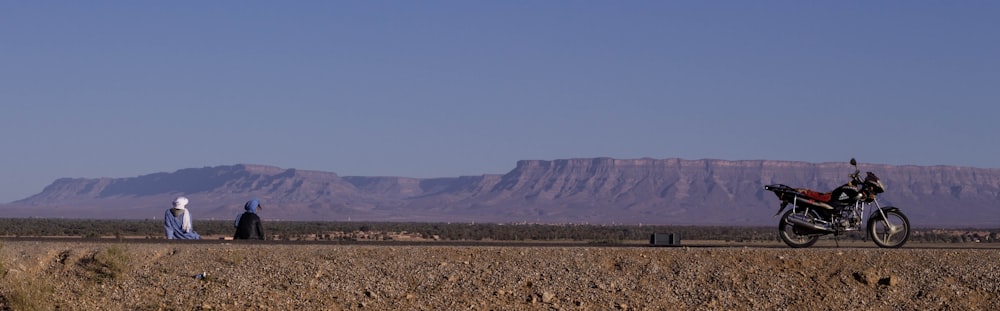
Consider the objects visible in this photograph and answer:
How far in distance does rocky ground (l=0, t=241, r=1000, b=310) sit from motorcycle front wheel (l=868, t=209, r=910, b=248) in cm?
280

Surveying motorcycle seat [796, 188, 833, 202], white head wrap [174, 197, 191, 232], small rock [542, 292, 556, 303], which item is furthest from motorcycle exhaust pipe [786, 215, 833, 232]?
white head wrap [174, 197, 191, 232]

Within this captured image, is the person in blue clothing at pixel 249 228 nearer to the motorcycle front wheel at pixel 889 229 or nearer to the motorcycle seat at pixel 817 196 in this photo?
the motorcycle seat at pixel 817 196

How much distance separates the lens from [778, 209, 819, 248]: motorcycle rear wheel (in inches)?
928

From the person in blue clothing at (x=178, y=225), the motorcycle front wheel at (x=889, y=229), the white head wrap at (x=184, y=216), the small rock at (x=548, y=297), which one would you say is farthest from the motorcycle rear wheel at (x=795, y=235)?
the white head wrap at (x=184, y=216)

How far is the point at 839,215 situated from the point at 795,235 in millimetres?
829

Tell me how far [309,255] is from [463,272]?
2454 millimetres

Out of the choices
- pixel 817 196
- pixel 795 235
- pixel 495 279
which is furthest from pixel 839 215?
pixel 495 279

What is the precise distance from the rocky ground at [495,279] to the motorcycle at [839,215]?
265 cm

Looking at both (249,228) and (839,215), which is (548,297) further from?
(249,228)

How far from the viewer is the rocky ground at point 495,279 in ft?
60.7

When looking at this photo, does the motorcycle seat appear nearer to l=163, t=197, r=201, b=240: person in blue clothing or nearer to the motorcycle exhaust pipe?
the motorcycle exhaust pipe

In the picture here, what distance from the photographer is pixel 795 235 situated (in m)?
23.7

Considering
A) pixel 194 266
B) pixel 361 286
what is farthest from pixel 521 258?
pixel 194 266

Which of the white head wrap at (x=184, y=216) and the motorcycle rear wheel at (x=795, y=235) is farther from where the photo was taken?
the white head wrap at (x=184, y=216)
